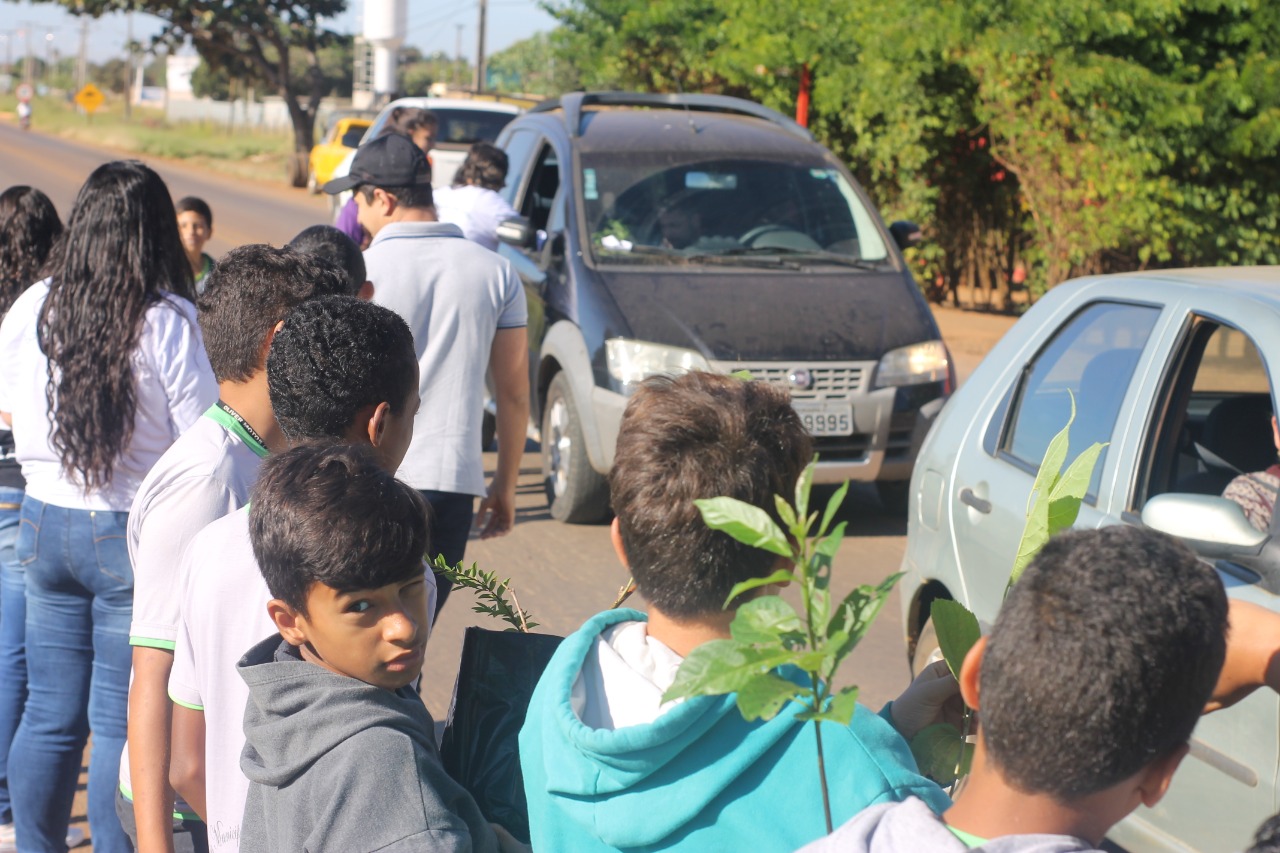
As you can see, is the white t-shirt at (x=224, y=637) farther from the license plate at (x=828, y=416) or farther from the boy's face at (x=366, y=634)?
the license plate at (x=828, y=416)

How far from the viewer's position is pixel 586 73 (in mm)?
21188

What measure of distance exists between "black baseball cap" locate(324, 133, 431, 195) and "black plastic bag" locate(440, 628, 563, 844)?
2.75 m

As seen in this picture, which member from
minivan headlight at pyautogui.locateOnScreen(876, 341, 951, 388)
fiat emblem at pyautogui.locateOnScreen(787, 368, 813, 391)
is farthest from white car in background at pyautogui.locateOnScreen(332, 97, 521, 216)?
fiat emblem at pyautogui.locateOnScreen(787, 368, 813, 391)

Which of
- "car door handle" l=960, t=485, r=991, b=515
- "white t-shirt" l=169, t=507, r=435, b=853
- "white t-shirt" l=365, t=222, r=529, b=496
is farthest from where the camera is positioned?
"white t-shirt" l=365, t=222, r=529, b=496

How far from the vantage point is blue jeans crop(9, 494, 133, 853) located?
10.7 feet

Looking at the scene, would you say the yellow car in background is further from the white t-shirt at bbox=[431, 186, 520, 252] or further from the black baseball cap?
the black baseball cap

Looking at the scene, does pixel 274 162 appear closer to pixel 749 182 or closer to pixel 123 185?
pixel 749 182

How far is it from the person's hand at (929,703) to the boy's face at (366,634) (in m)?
0.68

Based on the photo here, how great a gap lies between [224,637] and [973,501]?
7.61ft

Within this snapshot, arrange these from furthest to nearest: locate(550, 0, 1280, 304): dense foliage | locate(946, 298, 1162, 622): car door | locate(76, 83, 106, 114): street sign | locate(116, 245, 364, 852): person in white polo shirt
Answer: locate(76, 83, 106, 114): street sign → locate(550, 0, 1280, 304): dense foliage → locate(946, 298, 1162, 622): car door → locate(116, 245, 364, 852): person in white polo shirt

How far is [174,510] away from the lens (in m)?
2.44

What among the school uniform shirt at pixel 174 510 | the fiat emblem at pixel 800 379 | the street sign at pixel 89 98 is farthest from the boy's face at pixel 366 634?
the street sign at pixel 89 98

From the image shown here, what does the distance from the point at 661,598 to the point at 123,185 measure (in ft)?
7.39

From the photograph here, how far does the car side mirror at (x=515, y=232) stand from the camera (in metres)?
7.14
